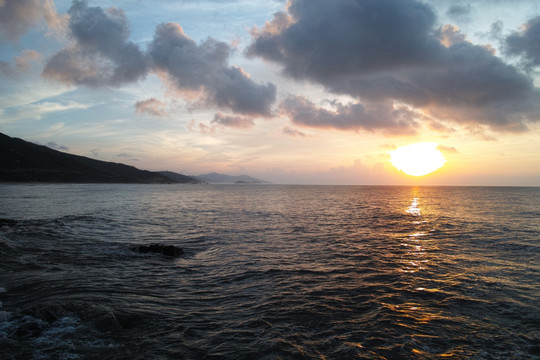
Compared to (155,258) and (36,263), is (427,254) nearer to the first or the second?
(155,258)

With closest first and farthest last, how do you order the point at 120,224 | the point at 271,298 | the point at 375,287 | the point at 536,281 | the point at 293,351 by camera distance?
the point at 293,351 → the point at 271,298 → the point at 375,287 → the point at 536,281 → the point at 120,224

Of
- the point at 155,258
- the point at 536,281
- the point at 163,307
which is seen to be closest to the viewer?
the point at 163,307

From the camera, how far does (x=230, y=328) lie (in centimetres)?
1008

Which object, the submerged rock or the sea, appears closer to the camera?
the sea

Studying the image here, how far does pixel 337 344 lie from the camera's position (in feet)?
29.8

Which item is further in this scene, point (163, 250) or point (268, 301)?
point (163, 250)

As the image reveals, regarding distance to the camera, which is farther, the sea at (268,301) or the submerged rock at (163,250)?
the submerged rock at (163,250)

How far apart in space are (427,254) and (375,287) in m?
10.3

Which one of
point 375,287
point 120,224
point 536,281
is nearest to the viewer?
point 375,287

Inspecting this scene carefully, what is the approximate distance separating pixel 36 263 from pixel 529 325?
2471 cm

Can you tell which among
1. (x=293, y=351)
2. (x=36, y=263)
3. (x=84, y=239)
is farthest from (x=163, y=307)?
(x=84, y=239)

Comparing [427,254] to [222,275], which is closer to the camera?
[222,275]

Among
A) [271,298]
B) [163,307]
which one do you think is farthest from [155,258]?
[271,298]

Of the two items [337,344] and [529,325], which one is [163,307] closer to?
[337,344]
